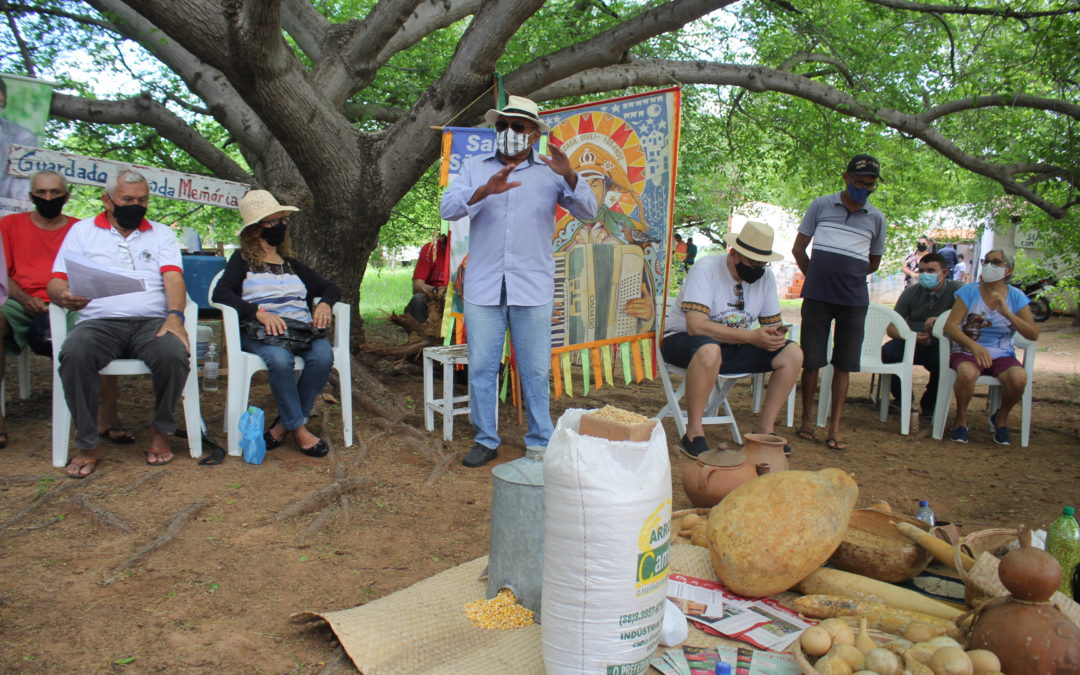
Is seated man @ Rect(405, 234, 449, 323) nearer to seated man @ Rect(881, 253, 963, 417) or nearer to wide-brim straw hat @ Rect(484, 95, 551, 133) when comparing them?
wide-brim straw hat @ Rect(484, 95, 551, 133)

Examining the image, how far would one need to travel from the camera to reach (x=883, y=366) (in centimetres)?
634

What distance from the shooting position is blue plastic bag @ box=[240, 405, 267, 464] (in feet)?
14.3

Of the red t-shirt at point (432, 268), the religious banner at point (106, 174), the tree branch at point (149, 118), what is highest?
the tree branch at point (149, 118)

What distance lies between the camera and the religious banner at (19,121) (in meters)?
5.59

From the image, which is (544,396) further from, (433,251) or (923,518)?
(433,251)

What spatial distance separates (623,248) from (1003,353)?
10.5ft

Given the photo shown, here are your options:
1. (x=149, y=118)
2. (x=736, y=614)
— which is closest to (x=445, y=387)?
(x=736, y=614)

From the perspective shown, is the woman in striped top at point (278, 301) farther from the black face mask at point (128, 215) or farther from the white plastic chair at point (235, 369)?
the black face mask at point (128, 215)

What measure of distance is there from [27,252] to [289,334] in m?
2.07

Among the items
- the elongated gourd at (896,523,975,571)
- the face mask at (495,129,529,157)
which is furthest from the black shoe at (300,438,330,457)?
the elongated gourd at (896,523,975,571)

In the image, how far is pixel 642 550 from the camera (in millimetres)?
2113

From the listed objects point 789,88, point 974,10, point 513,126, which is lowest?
point 513,126

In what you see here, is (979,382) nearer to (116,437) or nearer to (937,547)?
(937,547)

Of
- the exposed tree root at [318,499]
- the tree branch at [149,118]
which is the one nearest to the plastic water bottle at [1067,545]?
the exposed tree root at [318,499]
